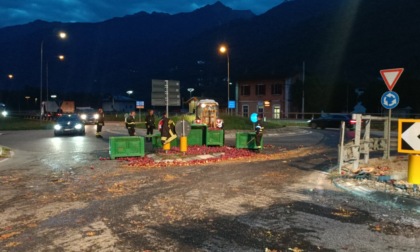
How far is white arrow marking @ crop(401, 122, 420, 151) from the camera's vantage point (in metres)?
8.03

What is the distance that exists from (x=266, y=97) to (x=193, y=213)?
55.3m

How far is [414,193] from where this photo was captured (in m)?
8.08

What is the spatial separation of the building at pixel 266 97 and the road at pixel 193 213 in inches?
1822

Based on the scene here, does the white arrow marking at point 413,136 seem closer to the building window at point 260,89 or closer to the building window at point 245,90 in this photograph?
the building window at point 260,89

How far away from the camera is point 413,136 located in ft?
26.6

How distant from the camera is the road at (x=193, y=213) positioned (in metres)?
5.18

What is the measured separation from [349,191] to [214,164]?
532cm

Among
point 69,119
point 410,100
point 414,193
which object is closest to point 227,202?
point 414,193

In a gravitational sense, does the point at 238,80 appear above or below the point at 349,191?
above

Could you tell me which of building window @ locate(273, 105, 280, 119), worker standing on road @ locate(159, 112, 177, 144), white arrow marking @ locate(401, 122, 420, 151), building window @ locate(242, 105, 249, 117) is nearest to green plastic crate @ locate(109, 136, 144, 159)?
worker standing on road @ locate(159, 112, 177, 144)

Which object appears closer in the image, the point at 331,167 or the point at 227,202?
the point at 227,202

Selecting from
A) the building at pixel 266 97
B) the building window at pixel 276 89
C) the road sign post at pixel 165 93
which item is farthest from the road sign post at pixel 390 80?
the building window at pixel 276 89

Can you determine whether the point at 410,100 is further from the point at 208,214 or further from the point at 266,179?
the point at 208,214

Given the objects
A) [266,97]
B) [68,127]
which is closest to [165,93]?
[68,127]
